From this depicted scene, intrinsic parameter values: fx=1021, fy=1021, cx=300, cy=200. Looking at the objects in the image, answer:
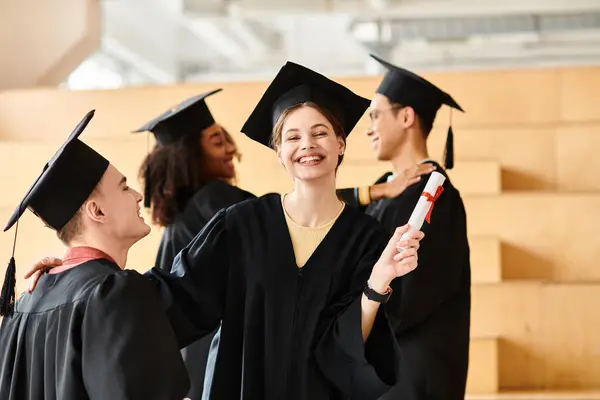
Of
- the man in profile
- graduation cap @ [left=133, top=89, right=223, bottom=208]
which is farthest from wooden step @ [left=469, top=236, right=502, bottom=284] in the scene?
the man in profile

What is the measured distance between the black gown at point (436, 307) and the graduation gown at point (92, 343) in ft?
4.30

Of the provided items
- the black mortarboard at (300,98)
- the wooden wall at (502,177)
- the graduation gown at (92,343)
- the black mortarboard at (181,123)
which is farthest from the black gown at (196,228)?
the wooden wall at (502,177)

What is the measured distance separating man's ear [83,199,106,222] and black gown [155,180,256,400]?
54.0 inches

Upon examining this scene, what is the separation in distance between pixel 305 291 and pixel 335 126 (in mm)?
423

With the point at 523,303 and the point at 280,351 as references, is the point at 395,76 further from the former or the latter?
the point at 523,303

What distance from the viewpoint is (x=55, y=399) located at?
2111 millimetres

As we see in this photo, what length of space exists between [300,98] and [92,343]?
88 centimetres

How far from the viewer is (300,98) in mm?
2607

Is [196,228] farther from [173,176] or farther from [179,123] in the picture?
[179,123]

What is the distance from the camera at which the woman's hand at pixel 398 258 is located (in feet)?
7.67

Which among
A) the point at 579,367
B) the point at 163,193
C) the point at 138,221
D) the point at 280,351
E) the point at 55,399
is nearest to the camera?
the point at 55,399

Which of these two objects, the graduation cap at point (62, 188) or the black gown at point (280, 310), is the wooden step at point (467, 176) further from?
the graduation cap at point (62, 188)

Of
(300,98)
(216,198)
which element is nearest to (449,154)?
(216,198)

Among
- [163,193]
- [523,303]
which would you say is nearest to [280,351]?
[163,193]
